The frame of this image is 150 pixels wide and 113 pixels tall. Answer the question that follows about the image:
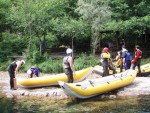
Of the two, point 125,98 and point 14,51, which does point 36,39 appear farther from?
point 125,98

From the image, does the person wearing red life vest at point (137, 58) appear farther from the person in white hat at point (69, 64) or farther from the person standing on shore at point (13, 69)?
the person standing on shore at point (13, 69)

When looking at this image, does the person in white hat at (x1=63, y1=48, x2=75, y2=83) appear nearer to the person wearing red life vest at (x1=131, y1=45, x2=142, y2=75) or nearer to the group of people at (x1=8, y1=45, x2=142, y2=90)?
the group of people at (x1=8, y1=45, x2=142, y2=90)

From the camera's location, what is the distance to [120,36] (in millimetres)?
27500

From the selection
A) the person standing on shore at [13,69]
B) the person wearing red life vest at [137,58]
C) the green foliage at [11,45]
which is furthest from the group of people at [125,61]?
the green foliage at [11,45]

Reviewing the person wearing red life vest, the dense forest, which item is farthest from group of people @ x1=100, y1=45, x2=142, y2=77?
the dense forest

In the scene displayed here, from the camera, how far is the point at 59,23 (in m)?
24.2

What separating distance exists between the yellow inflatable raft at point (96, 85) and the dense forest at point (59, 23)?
18.9 ft

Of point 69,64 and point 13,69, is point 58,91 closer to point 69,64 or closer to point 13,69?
point 69,64

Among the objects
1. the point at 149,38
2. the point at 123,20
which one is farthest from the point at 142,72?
the point at 149,38

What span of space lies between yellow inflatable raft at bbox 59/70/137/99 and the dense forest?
576 cm

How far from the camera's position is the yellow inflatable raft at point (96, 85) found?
1264cm

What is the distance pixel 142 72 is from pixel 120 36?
10856mm

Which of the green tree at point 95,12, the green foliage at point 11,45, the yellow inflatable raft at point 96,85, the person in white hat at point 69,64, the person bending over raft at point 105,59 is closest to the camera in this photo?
the yellow inflatable raft at point 96,85

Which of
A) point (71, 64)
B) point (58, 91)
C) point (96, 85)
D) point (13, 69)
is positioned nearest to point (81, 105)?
point (96, 85)
